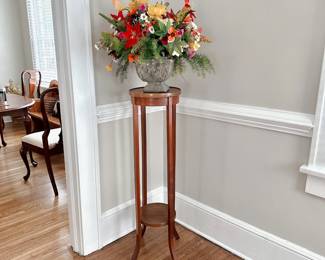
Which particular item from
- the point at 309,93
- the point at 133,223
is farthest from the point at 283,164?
the point at 133,223

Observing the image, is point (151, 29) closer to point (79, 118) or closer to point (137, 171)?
point (79, 118)

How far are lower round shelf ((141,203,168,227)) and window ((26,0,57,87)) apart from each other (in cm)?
362

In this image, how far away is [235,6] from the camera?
176cm

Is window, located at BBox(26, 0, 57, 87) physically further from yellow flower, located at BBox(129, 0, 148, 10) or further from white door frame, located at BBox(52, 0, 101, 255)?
yellow flower, located at BBox(129, 0, 148, 10)

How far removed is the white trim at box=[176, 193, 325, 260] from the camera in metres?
1.77

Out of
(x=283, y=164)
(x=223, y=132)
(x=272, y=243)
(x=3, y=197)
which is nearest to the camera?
(x=283, y=164)

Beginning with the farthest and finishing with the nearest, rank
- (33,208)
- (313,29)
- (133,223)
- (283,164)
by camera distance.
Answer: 1. (33,208)
2. (133,223)
3. (283,164)
4. (313,29)

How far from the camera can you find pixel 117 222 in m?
2.21

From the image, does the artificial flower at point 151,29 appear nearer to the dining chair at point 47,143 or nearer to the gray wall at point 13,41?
the dining chair at point 47,143

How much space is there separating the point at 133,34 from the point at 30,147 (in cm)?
199

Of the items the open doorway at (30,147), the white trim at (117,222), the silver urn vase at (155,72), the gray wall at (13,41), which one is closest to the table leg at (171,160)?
the silver urn vase at (155,72)

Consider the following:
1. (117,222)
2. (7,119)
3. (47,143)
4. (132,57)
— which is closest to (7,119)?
(7,119)

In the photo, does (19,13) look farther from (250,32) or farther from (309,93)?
(309,93)

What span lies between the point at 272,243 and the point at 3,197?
7.79ft
